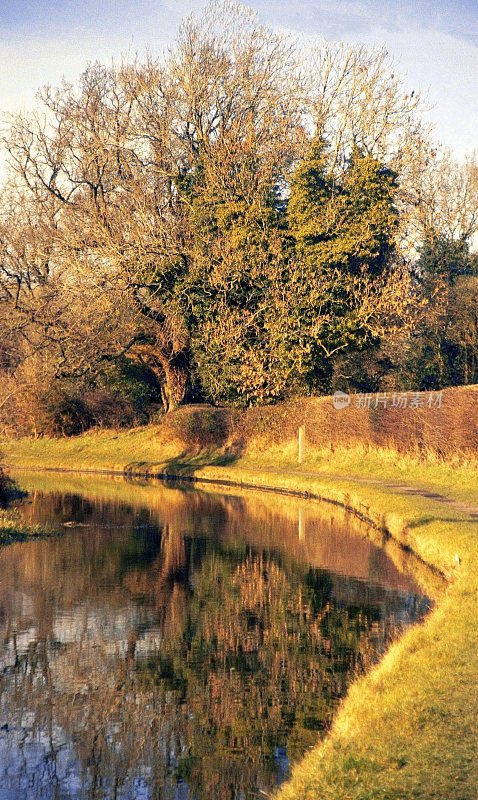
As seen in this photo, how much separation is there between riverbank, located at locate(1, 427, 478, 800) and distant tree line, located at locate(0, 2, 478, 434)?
27.3ft

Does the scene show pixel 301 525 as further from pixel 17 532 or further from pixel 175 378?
pixel 175 378

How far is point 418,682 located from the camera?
8.34m

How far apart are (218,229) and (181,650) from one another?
89.9ft

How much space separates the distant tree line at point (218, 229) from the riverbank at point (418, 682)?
27.3 ft

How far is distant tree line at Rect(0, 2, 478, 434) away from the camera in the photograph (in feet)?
116

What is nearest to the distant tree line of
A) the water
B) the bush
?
the bush

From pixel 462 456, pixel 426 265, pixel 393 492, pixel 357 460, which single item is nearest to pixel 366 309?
pixel 357 460

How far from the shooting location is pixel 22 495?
2938cm

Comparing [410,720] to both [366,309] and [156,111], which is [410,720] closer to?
[366,309]

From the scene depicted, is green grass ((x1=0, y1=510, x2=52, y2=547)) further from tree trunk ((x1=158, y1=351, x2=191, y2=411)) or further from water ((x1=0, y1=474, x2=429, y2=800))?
tree trunk ((x1=158, y1=351, x2=191, y2=411))

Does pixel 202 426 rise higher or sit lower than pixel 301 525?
higher

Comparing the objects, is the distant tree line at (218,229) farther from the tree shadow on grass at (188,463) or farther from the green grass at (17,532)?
the green grass at (17,532)

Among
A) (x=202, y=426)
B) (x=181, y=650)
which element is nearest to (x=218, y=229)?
(x=202, y=426)

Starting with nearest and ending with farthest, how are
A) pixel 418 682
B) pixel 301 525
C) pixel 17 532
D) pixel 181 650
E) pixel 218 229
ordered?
pixel 418 682, pixel 181 650, pixel 17 532, pixel 301 525, pixel 218 229
